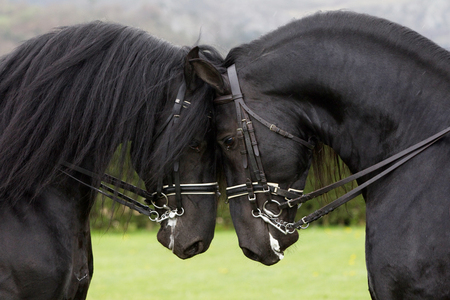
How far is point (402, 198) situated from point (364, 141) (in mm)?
440

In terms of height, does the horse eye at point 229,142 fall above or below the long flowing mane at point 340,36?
below

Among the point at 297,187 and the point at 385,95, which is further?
the point at 297,187

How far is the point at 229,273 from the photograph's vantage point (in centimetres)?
958

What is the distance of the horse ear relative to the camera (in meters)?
3.21

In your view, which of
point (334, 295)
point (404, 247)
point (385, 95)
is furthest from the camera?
point (334, 295)

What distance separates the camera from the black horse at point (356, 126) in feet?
9.29

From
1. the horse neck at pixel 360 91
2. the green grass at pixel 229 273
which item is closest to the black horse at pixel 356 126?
the horse neck at pixel 360 91

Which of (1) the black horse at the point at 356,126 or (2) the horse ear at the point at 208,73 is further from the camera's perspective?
(2) the horse ear at the point at 208,73

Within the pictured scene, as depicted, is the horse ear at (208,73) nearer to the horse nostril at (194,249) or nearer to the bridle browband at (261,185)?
the bridle browband at (261,185)

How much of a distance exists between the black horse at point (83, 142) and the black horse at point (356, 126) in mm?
255

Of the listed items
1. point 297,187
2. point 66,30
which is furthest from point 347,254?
point 66,30

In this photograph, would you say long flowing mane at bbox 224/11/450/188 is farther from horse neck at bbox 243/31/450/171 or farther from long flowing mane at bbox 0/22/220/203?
long flowing mane at bbox 0/22/220/203

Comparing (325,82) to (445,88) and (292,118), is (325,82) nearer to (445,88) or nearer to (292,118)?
(292,118)

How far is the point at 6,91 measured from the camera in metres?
3.35
